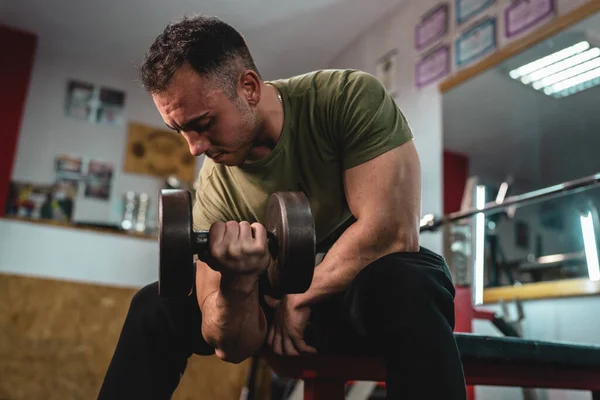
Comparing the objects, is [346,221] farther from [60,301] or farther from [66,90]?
[66,90]

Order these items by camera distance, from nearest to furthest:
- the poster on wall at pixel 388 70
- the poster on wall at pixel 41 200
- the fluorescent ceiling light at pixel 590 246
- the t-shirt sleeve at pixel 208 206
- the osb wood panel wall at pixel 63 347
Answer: the t-shirt sleeve at pixel 208 206 < the fluorescent ceiling light at pixel 590 246 < the osb wood panel wall at pixel 63 347 < the poster on wall at pixel 388 70 < the poster on wall at pixel 41 200

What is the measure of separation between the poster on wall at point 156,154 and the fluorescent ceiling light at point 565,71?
8.79ft

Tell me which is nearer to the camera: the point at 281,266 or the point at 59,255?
the point at 281,266

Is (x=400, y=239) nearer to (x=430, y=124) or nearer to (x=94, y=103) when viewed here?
(x=430, y=124)

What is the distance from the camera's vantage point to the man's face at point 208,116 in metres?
1.02

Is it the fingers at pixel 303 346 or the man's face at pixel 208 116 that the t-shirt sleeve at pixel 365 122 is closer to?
the man's face at pixel 208 116

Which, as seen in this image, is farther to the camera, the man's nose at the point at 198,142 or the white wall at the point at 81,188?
the white wall at the point at 81,188

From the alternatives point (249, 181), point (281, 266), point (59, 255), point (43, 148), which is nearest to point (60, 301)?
point (59, 255)

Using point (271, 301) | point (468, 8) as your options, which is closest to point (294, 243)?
point (271, 301)

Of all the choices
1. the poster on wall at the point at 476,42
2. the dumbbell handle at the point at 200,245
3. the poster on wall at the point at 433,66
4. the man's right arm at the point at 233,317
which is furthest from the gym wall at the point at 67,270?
the dumbbell handle at the point at 200,245

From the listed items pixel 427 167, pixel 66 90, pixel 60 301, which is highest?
pixel 66 90

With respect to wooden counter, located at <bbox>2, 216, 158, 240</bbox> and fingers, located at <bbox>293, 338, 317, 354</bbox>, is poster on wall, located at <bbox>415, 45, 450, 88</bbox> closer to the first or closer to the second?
wooden counter, located at <bbox>2, 216, 158, 240</bbox>

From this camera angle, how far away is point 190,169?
446 centimetres

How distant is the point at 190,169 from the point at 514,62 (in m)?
2.70
